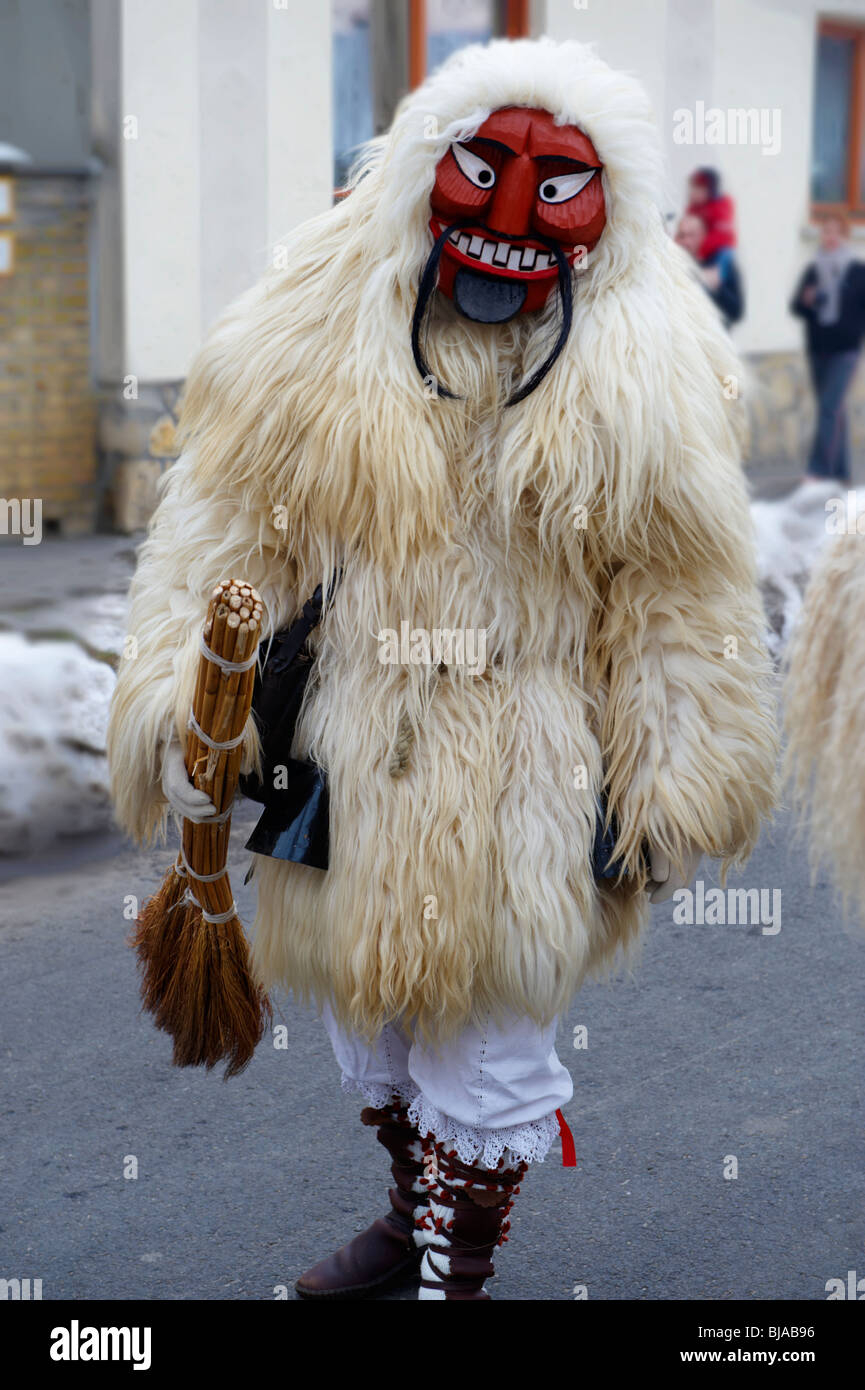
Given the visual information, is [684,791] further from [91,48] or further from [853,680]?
[91,48]

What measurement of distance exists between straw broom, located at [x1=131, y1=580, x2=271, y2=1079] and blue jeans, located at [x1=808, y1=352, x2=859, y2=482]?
759 centimetres

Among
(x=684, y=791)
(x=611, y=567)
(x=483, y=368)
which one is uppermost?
(x=483, y=368)

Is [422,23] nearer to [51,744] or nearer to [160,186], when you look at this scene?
[160,186]

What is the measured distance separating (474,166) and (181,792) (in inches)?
38.8

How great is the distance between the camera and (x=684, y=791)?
7.32ft

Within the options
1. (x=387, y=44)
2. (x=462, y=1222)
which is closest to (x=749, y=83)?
(x=387, y=44)

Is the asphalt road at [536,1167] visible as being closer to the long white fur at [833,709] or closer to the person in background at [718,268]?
the long white fur at [833,709]

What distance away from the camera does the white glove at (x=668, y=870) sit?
89.2 inches

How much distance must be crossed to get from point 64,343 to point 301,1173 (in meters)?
5.75

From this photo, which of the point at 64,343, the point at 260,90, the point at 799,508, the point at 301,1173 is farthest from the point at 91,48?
the point at 301,1173

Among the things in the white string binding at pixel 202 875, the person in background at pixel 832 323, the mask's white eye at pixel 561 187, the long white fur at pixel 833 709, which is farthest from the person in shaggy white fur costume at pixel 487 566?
the person in background at pixel 832 323

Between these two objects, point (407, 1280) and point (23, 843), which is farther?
point (23, 843)

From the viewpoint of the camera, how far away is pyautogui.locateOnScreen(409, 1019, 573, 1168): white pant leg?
2.31 m

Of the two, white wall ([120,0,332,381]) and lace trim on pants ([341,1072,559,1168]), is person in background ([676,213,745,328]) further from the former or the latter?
lace trim on pants ([341,1072,559,1168])
